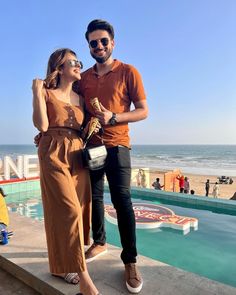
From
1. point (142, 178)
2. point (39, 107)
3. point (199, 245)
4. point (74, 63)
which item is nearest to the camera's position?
point (39, 107)

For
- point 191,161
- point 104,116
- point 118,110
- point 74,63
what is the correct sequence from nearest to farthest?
1. point 104,116
2. point 74,63
3. point 118,110
4. point 191,161

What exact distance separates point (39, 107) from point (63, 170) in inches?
18.4

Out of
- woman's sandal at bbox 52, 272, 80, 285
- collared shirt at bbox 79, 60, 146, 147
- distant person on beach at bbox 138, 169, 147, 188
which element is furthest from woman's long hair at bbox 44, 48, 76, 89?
distant person on beach at bbox 138, 169, 147, 188

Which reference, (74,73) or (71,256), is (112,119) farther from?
(71,256)

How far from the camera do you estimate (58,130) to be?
2059 millimetres

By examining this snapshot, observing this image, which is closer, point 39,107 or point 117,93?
point 39,107

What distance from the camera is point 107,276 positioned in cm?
219

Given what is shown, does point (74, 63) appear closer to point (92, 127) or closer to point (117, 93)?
point (117, 93)

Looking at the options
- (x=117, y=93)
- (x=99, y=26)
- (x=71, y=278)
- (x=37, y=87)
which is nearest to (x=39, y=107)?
(x=37, y=87)

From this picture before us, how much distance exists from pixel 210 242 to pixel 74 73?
4025 mm

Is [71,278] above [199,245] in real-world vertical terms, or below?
above

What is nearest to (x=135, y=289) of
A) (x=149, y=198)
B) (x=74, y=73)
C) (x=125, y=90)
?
(x=125, y=90)

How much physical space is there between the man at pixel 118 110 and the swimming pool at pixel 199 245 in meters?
1.89

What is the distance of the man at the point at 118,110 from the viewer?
2.17 metres
